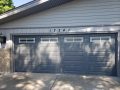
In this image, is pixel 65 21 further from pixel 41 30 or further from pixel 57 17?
pixel 41 30

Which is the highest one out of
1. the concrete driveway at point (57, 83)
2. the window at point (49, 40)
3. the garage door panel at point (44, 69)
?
the window at point (49, 40)

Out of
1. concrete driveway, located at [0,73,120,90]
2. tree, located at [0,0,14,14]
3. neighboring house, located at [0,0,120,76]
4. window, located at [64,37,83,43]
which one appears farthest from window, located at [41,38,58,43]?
tree, located at [0,0,14,14]

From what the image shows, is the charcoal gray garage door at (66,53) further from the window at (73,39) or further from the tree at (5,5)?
the tree at (5,5)

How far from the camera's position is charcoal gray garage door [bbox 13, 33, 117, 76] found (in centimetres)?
930

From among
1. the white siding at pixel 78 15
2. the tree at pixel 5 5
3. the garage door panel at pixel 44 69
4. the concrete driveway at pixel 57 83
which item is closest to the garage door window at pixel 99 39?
the white siding at pixel 78 15

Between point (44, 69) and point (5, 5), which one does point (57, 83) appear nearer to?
point (44, 69)

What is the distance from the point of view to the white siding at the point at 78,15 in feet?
30.0

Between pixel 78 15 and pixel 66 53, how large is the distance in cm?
185

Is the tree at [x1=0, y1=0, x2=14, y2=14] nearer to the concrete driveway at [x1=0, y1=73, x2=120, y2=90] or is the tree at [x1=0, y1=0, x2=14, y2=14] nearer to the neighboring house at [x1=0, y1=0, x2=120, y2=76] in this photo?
the neighboring house at [x1=0, y1=0, x2=120, y2=76]

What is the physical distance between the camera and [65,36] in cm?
966

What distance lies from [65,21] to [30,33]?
179cm

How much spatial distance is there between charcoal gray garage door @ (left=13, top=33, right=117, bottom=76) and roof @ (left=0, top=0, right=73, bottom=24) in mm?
1071

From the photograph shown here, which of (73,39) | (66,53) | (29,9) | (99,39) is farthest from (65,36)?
(29,9)

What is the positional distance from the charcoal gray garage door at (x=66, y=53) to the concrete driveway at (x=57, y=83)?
0.84 meters
